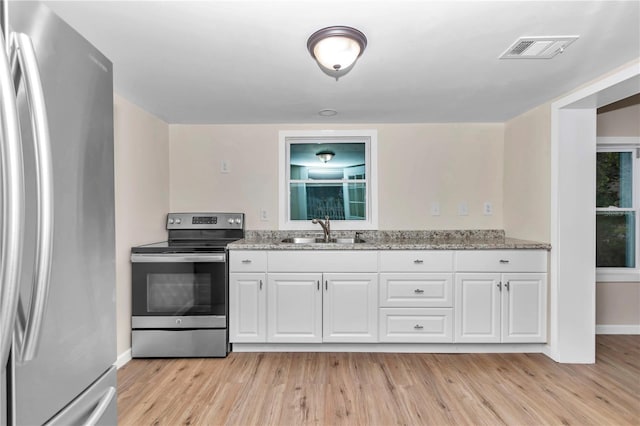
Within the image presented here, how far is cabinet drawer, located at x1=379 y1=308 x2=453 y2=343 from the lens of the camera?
2.76m

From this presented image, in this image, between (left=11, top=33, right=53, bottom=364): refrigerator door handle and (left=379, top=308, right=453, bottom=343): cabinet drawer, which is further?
(left=379, top=308, right=453, bottom=343): cabinet drawer

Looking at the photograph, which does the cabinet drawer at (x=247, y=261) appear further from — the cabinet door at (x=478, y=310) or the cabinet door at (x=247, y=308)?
the cabinet door at (x=478, y=310)

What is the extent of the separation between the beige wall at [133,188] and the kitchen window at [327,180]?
121cm

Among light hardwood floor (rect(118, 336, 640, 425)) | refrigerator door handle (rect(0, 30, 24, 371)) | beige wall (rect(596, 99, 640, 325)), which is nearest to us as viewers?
refrigerator door handle (rect(0, 30, 24, 371))

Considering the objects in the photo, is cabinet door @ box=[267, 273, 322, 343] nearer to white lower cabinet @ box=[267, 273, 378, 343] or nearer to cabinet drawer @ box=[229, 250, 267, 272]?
white lower cabinet @ box=[267, 273, 378, 343]

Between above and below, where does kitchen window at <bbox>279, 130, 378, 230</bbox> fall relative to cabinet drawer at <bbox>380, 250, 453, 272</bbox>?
above

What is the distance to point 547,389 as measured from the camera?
2.23m

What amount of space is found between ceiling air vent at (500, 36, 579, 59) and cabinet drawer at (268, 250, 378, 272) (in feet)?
5.47

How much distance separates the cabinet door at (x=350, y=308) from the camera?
2.76 meters

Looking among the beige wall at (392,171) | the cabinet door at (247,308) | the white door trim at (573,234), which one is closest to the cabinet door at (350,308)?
the cabinet door at (247,308)

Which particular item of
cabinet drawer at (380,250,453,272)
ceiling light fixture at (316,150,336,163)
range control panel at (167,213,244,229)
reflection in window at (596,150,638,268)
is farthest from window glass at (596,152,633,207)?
range control panel at (167,213,244,229)

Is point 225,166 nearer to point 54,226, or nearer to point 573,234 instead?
point 54,226

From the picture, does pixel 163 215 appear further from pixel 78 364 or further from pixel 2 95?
pixel 2 95

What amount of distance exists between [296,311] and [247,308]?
16.1 inches
